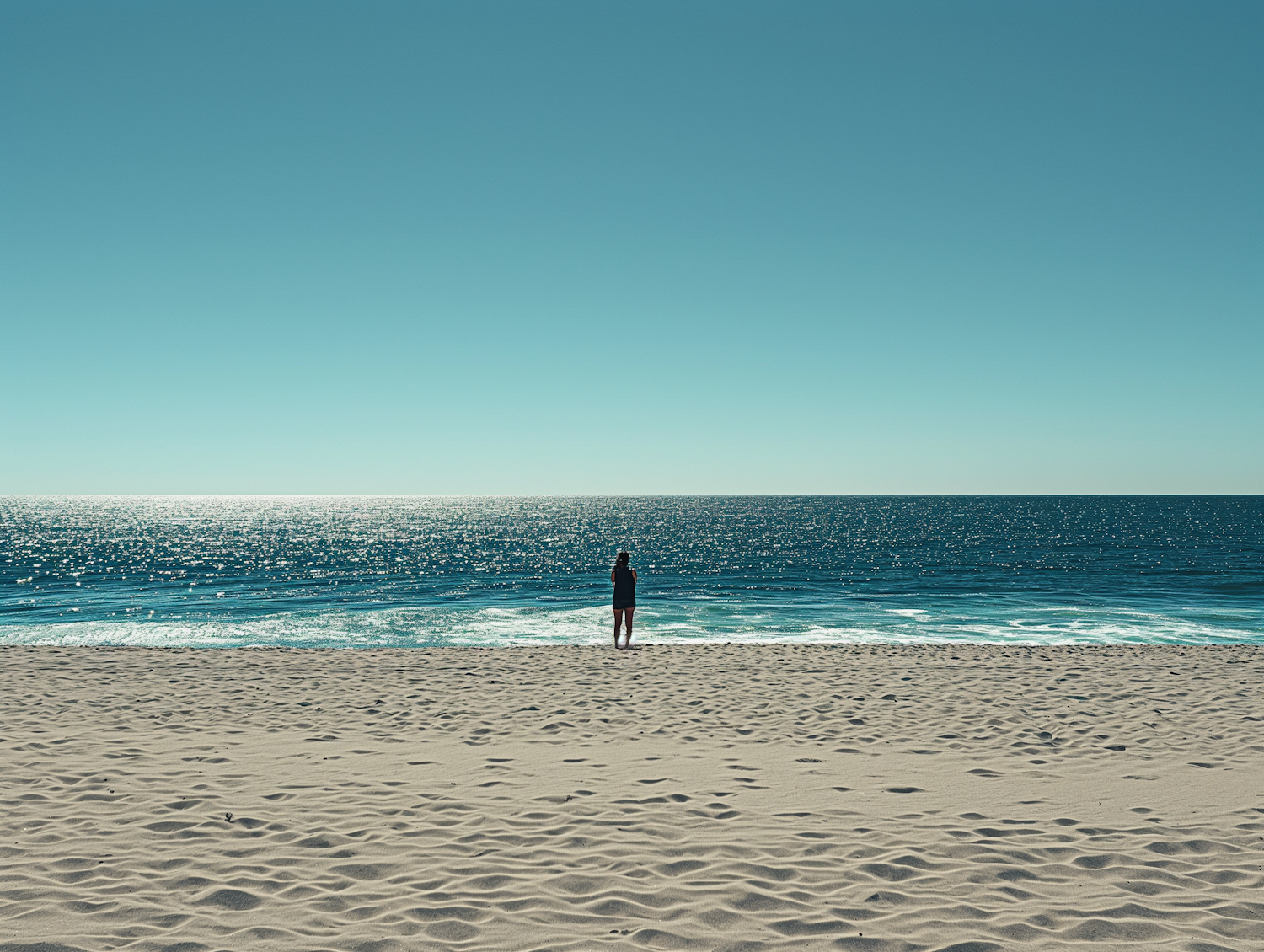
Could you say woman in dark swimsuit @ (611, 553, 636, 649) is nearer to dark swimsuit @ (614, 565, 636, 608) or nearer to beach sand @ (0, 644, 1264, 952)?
dark swimsuit @ (614, 565, 636, 608)

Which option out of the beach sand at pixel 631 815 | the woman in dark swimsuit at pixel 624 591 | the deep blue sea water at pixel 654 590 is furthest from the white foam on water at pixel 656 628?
the beach sand at pixel 631 815

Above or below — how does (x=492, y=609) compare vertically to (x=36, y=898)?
below

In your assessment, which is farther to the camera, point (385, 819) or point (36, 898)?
point (385, 819)

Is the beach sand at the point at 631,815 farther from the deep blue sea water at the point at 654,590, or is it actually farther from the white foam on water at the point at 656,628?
the deep blue sea water at the point at 654,590

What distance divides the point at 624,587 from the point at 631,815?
1010 centimetres

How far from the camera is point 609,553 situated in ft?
225

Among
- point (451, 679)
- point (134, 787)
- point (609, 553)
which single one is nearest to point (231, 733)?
point (134, 787)

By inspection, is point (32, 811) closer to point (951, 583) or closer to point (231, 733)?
point (231, 733)

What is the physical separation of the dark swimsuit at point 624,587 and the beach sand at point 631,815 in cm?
420

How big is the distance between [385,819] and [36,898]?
240 cm

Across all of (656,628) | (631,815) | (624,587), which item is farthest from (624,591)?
(631,815)

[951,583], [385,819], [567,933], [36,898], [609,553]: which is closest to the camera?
[567,933]

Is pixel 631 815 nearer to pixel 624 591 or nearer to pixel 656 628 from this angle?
pixel 624 591

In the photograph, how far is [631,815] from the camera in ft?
22.2
